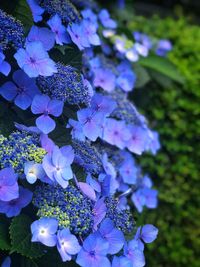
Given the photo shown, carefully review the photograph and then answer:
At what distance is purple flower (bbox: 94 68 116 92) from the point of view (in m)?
1.98

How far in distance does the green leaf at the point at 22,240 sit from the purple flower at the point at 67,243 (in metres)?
0.07

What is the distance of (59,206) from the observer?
4.05ft

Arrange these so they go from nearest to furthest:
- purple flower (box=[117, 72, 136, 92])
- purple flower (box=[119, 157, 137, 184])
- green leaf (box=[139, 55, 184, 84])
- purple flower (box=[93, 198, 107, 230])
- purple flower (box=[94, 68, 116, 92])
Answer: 1. purple flower (box=[93, 198, 107, 230])
2. purple flower (box=[119, 157, 137, 184])
3. purple flower (box=[94, 68, 116, 92])
4. purple flower (box=[117, 72, 136, 92])
5. green leaf (box=[139, 55, 184, 84])

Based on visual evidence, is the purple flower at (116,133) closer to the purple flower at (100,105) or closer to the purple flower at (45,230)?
the purple flower at (100,105)

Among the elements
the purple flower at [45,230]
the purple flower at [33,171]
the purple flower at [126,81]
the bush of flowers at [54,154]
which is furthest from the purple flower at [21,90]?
the purple flower at [126,81]

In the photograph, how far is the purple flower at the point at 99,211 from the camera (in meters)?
1.27

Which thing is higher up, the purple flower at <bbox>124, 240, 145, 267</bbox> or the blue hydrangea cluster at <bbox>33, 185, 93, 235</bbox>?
the blue hydrangea cluster at <bbox>33, 185, 93, 235</bbox>

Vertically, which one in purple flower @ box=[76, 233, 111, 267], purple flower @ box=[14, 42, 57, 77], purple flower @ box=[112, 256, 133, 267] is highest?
purple flower @ box=[14, 42, 57, 77]

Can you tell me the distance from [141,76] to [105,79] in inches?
21.2

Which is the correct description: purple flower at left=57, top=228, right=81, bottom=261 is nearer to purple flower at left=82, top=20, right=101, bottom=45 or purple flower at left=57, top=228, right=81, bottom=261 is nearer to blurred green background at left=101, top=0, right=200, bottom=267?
purple flower at left=82, top=20, right=101, bottom=45

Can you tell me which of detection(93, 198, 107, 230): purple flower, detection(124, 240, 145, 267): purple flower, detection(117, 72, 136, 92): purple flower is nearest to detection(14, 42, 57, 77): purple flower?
detection(93, 198, 107, 230): purple flower

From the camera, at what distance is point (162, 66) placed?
265 cm

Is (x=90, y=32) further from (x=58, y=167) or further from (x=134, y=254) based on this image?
(x=134, y=254)

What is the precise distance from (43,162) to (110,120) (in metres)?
0.58
